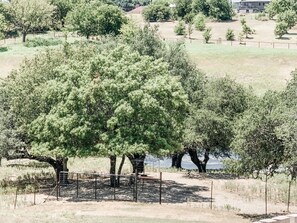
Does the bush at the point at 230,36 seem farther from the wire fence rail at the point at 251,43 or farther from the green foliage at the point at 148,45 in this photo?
the green foliage at the point at 148,45

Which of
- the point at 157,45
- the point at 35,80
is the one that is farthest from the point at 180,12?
the point at 35,80

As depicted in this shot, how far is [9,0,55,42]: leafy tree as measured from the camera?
359 ft

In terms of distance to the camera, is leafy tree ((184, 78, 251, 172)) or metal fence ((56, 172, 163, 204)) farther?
leafy tree ((184, 78, 251, 172))

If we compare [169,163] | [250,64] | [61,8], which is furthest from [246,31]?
[169,163]

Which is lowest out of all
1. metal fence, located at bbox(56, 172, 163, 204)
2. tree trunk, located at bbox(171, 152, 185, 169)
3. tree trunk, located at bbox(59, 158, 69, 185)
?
tree trunk, located at bbox(171, 152, 185, 169)

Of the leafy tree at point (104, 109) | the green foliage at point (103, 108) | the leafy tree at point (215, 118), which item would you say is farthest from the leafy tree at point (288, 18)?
the leafy tree at point (104, 109)

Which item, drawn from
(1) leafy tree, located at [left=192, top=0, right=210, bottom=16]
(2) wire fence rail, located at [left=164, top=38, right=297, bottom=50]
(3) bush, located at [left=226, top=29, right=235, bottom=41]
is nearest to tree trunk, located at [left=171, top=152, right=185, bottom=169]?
(2) wire fence rail, located at [left=164, top=38, right=297, bottom=50]

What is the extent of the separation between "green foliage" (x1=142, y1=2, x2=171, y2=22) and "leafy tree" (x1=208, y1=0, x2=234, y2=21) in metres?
11.4

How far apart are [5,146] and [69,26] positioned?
77.5 metres

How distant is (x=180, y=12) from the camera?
6107 inches

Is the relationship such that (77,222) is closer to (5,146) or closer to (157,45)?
(5,146)

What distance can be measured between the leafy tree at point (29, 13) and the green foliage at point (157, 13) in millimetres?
42017

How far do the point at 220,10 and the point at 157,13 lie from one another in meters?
16.1

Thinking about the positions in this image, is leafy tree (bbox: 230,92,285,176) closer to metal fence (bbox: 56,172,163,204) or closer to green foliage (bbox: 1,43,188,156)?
metal fence (bbox: 56,172,163,204)
